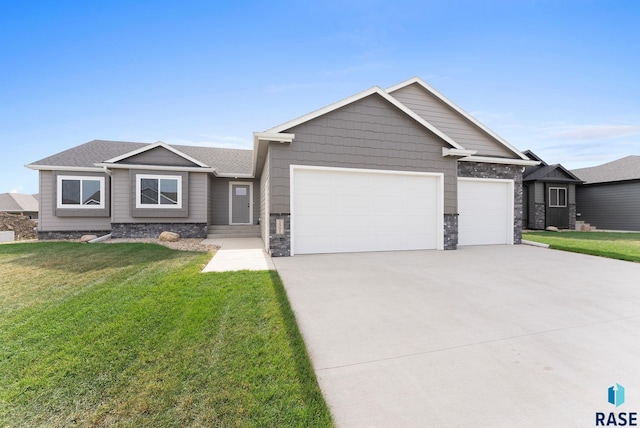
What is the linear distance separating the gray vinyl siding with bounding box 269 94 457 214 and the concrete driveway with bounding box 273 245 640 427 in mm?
3508

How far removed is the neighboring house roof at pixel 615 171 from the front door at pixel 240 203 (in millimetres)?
23504

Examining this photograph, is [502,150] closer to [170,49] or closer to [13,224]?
[170,49]

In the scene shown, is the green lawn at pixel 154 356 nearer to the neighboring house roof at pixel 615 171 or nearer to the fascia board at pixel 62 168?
the fascia board at pixel 62 168

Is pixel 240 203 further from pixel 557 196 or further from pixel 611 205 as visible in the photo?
pixel 611 205

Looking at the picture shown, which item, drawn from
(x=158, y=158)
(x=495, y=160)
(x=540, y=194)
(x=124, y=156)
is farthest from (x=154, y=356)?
(x=540, y=194)

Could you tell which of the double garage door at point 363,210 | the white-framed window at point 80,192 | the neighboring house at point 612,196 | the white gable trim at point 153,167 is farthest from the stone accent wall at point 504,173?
the white-framed window at point 80,192

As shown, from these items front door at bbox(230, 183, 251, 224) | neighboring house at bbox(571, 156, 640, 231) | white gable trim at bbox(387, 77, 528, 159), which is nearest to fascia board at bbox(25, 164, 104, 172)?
front door at bbox(230, 183, 251, 224)

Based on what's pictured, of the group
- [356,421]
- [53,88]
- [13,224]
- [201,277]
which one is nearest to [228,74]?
[53,88]

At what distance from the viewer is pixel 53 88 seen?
436 inches

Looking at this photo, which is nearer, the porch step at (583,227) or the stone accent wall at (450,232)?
the stone accent wall at (450,232)

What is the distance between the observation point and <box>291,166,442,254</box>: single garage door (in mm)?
7664

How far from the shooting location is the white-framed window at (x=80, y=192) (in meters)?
11.9

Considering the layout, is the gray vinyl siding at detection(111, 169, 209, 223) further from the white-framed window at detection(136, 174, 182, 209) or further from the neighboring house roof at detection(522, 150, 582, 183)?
the neighboring house roof at detection(522, 150, 582, 183)

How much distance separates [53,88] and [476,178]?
57.6ft
